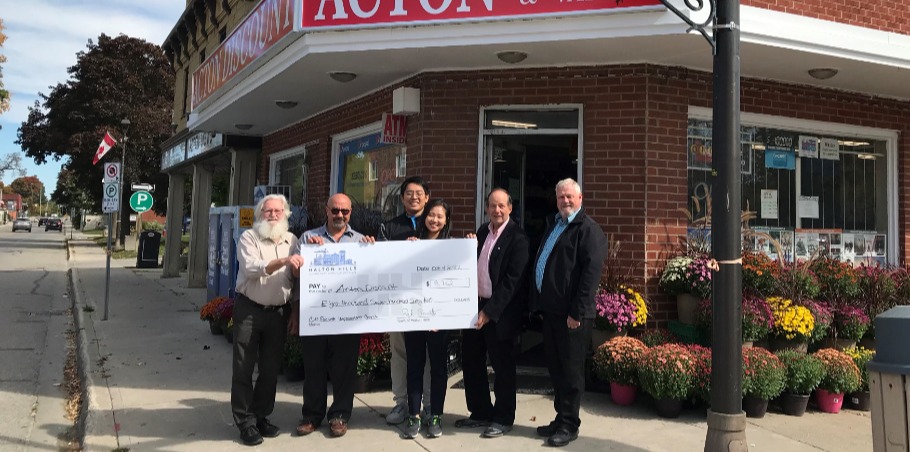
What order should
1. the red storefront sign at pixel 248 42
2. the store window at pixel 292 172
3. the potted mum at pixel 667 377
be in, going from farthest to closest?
the store window at pixel 292 172, the red storefront sign at pixel 248 42, the potted mum at pixel 667 377

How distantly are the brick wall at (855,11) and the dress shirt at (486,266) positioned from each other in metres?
3.05

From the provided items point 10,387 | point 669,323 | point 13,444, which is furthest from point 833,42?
point 10,387

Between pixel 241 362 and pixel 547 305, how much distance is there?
212 cm

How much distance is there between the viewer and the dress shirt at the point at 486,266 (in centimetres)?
455

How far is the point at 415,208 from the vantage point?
4.77 metres

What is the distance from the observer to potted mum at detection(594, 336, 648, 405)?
17.2ft

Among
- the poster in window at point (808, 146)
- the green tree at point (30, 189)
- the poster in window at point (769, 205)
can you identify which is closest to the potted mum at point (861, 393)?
the poster in window at point (769, 205)

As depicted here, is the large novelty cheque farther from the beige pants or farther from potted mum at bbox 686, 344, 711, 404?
potted mum at bbox 686, 344, 711, 404

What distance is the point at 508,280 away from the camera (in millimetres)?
4426

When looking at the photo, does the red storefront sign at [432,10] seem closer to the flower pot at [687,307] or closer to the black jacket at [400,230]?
the black jacket at [400,230]

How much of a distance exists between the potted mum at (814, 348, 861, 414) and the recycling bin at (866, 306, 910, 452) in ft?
6.98

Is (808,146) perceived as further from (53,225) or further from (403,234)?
(53,225)

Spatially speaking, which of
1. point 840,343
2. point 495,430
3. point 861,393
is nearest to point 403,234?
point 495,430

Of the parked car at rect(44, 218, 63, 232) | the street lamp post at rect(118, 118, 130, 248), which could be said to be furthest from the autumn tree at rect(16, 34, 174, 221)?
the parked car at rect(44, 218, 63, 232)
